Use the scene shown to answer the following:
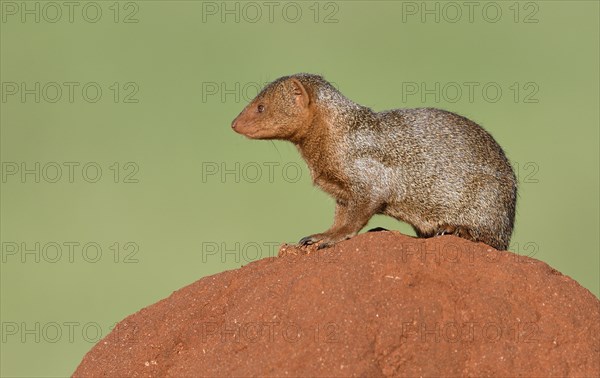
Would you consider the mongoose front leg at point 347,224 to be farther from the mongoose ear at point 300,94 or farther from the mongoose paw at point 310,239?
the mongoose ear at point 300,94

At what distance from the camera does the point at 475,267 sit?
766 cm

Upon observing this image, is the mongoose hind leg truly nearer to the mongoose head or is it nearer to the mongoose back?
the mongoose back

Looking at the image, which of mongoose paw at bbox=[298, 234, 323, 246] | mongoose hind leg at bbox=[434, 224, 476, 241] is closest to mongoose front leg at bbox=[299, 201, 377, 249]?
mongoose paw at bbox=[298, 234, 323, 246]

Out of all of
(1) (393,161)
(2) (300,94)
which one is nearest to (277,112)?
(2) (300,94)

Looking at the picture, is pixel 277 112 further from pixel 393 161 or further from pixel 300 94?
pixel 393 161

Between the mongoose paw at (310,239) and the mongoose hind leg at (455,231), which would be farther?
the mongoose hind leg at (455,231)

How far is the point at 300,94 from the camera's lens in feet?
31.6

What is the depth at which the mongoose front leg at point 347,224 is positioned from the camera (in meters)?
8.90

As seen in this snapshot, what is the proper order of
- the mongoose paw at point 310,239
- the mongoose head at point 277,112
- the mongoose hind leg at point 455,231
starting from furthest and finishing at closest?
the mongoose head at point 277,112 < the mongoose hind leg at point 455,231 < the mongoose paw at point 310,239

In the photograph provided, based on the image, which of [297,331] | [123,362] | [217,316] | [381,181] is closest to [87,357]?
[123,362]

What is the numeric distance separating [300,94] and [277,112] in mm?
284

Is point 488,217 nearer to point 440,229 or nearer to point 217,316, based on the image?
point 440,229

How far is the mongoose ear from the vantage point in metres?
9.59

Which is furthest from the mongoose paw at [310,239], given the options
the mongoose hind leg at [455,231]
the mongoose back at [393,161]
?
the mongoose hind leg at [455,231]
